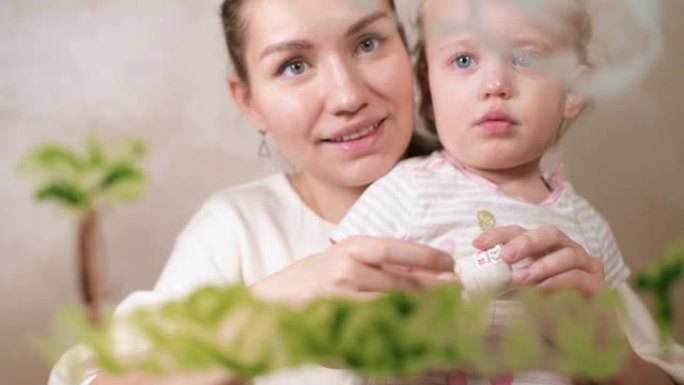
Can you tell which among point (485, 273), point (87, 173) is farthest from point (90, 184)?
point (485, 273)

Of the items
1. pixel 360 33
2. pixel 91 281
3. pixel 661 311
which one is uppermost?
pixel 360 33

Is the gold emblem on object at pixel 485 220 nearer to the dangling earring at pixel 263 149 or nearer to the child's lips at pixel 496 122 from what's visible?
the child's lips at pixel 496 122

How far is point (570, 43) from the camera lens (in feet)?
2.26

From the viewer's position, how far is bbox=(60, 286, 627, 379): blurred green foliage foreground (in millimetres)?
552

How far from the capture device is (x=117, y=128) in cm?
66

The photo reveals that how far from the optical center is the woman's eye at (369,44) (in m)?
0.68

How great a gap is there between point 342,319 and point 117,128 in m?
0.21

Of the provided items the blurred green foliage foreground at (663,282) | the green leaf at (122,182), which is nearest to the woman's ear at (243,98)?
the green leaf at (122,182)

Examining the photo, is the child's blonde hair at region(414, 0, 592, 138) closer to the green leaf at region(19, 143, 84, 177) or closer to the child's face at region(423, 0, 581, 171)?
the child's face at region(423, 0, 581, 171)

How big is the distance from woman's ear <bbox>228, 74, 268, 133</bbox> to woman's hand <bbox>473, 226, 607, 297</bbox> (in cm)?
18

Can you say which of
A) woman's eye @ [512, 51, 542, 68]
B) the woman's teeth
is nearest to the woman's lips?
the woman's teeth

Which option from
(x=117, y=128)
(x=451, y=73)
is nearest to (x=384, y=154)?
(x=451, y=73)

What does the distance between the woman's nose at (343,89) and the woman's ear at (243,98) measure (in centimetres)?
6

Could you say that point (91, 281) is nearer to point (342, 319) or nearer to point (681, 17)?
point (342, 319)
